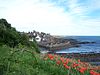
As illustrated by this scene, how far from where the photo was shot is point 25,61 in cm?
862

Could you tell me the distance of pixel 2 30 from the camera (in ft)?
61.6

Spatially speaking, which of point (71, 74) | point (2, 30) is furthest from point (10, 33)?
point (71, 74)

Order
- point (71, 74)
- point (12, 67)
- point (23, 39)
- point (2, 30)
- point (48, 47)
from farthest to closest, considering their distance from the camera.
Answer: point (48, 47) → point (23, 39) → point (2, 30) → point (71, 74) → point (12, 67)

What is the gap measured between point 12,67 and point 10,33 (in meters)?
11.9

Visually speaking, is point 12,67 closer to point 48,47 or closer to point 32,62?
point 32,62

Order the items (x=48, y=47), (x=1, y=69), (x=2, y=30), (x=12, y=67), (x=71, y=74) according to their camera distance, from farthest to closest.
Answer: (x=48, y=47) → (x=2, y=30) → (x=71, y=74) → (x=12, y=67) → (x=1, y=69)

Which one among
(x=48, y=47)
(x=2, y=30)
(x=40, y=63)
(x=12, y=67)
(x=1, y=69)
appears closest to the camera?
(x=1, y=69)

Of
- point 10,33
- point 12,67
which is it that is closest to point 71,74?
point 12,67

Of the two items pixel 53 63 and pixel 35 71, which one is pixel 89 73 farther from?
pixel 35 71

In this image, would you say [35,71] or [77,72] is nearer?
[35,71]

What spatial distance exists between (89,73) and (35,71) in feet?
Answer: 8.01

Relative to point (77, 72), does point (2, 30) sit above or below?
above

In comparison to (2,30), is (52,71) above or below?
below

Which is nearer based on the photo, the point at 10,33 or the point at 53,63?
the point at 53,63
